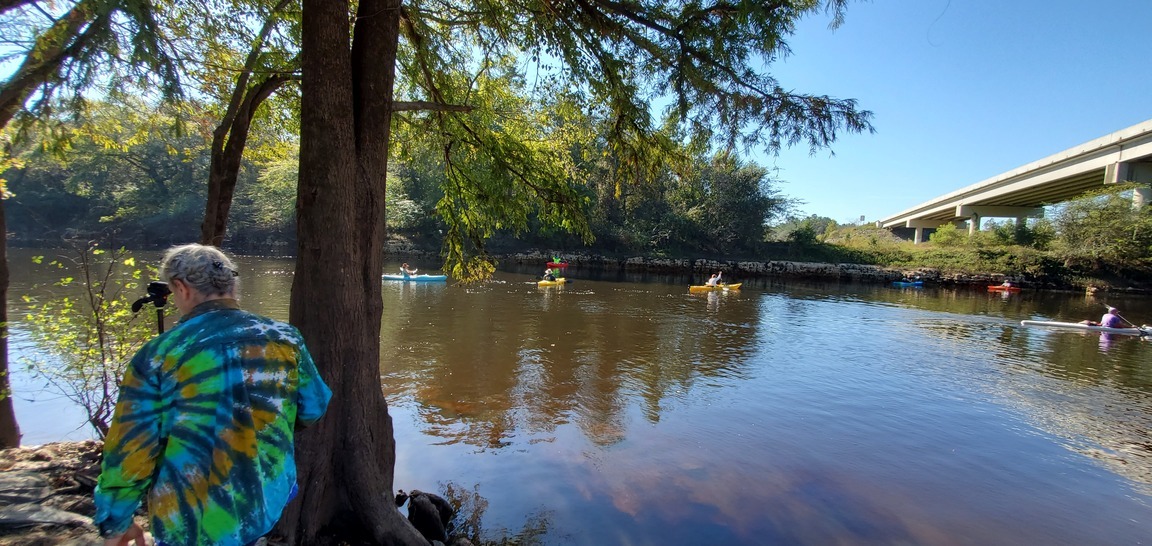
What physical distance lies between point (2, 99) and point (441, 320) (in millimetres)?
13026

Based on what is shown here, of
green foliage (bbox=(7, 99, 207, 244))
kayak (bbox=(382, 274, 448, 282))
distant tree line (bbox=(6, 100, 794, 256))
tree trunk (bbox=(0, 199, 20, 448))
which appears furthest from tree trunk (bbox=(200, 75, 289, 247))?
green foliage (bbox=(7, 99, 207, 244))

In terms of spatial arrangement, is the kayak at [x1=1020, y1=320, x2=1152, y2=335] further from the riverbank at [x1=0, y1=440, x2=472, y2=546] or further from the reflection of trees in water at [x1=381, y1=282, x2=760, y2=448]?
the riverbank at [x1=0, y1=440, x2=472, y2=546]

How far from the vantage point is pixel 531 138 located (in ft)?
22.2

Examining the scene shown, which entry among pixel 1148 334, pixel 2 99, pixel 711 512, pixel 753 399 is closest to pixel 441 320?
pixel 753 399

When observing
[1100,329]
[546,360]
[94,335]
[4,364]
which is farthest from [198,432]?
[1100,329]

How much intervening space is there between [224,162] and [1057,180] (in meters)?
45.5

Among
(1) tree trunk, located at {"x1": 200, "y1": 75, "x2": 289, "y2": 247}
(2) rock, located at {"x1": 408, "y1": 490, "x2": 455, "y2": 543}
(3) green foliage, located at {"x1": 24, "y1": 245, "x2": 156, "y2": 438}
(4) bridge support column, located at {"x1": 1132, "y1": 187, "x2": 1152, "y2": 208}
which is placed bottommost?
(2) rock, located at {"x1": 408, "y1": 490, "x2": 455, "y2": 543}

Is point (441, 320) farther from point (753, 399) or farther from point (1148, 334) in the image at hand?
point (1148, 334)

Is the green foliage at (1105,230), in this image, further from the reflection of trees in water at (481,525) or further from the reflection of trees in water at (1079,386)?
the reflection of trees in water at (481,525)

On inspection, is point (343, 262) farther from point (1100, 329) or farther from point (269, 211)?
point (269, 211)

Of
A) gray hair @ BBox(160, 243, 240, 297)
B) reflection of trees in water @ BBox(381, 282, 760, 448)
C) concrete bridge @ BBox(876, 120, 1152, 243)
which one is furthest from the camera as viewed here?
concrete bridge @ BBox(876, 120, 1152, 243)

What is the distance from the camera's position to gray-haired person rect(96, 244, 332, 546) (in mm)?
1654

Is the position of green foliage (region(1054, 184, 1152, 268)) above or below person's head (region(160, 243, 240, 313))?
above

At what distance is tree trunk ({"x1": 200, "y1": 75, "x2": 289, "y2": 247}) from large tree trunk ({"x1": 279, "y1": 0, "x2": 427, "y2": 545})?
1.40 m
